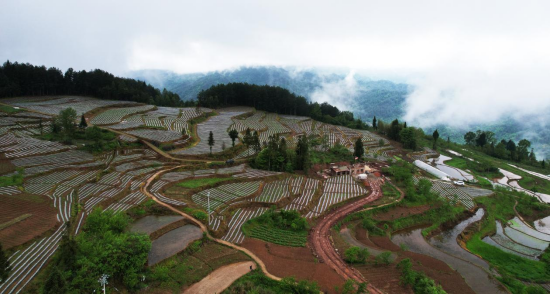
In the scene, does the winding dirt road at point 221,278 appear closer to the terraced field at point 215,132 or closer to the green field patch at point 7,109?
the terraced field at point 215,132

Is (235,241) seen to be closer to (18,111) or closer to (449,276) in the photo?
(449,276)

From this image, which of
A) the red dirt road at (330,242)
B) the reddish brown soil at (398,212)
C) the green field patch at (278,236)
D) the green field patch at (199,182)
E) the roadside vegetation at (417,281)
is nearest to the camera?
the roadside vegetation at (417,281)

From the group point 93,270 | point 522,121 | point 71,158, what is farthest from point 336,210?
point 522,121

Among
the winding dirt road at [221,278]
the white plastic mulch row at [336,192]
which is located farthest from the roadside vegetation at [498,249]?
the winding dirt road at [221,278]

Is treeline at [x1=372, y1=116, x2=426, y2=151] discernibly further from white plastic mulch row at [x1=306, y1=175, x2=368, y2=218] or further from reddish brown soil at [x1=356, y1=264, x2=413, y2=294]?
reddish brown soil at [x1=356, y1=264, x2=413, y2=294]

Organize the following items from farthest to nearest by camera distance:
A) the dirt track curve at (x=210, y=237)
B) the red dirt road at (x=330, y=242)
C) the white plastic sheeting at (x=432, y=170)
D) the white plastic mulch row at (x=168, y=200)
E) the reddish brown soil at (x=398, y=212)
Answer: the white plastic sheeting at (x=432, y=170) < the reddish brown soil at (x=398, y=212) < the white plastic mulch row at (x=168, y=200) < the red dirt road at (x=330, y=242) < the dirt track curve at (x=210, y=237)
